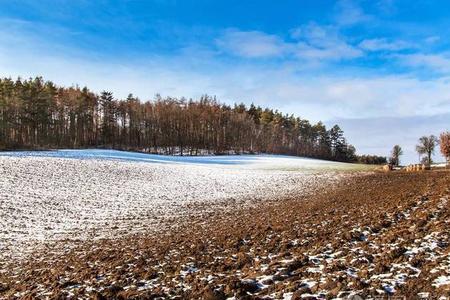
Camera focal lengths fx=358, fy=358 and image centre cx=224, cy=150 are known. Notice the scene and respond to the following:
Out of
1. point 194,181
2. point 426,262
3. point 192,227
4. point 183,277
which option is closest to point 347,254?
point 426,262

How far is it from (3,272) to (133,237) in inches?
181

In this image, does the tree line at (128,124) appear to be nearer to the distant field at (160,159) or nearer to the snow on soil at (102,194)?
the distant field at (160,159)

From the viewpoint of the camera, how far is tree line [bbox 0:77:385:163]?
64.3m

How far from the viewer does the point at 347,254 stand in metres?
8.74

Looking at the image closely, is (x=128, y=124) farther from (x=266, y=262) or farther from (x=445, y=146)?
(x=266, y=262)

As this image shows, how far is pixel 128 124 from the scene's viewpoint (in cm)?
8119

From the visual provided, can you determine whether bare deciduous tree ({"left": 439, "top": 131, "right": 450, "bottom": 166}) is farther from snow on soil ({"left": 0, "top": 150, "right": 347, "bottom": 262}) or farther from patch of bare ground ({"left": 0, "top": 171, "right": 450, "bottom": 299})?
patch of bare ground ({"left": 0, "top": 171, "right": 450, "bottom": 299})

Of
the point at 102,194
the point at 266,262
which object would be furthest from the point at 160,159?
the point at 266,262

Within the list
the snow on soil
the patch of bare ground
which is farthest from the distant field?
the patch of bare ground

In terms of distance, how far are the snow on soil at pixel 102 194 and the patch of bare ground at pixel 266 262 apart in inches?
131

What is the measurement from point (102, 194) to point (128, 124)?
5820cm

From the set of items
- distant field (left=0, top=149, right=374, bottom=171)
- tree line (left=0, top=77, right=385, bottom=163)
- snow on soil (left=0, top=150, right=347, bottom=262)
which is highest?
tree line (left=0, top=77, right=385, bottom=163)

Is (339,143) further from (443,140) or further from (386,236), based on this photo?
(386,236)

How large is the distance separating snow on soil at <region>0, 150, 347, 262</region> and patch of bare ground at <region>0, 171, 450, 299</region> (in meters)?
3.33
